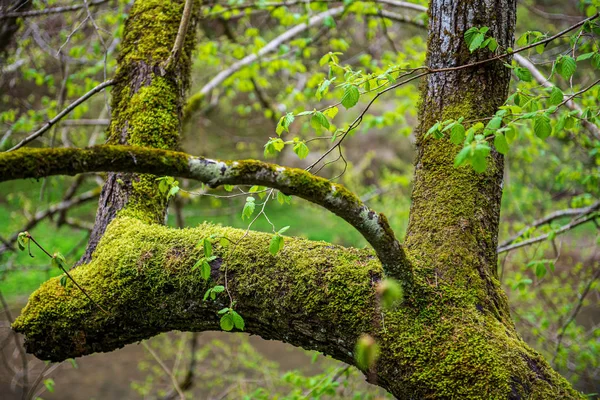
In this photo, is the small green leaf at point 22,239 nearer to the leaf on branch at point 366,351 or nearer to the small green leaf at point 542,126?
the leaf on branch at point 366,351

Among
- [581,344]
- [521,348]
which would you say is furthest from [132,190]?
[581,344]

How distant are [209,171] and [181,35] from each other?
1228 millimetres

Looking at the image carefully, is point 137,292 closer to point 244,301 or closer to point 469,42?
point 244,301

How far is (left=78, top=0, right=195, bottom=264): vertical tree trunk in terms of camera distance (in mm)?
2270

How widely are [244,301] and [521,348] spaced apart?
107 centimetres

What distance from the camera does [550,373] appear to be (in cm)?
175

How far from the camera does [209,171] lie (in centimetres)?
143

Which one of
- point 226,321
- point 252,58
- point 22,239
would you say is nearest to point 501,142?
point 226,321

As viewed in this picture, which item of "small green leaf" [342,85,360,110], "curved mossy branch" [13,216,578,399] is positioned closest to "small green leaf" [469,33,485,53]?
"small green leaf" [342,85,360,110]

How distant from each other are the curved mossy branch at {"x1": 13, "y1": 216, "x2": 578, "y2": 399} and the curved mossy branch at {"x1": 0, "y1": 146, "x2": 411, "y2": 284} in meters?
0.24

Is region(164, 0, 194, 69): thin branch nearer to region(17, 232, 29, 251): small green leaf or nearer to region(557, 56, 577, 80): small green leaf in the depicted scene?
region(17, 232, 29, 251): small green leaf

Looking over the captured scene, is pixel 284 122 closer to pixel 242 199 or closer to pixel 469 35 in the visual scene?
pixel 469 35

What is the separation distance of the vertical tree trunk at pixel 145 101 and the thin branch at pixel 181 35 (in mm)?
40

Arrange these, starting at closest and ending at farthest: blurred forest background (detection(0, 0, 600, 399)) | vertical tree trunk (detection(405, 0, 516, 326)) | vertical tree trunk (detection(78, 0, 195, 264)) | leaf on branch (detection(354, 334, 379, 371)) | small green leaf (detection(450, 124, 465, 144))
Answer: leaf on branch (detection(354, 334, 379, 371)) → small green leaf (detection(450, 124, 465, 144)) → vertical tree trunk (detection(405, 0, 516, 326)) → vertical tree trunk (detection(78, 0, 195, 264)) → blurred forest background (detection(0, 0, 600, 399))
